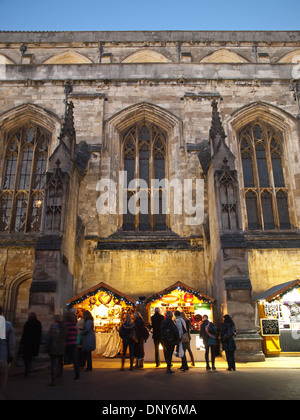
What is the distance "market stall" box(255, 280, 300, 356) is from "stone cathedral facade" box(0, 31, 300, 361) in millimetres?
795

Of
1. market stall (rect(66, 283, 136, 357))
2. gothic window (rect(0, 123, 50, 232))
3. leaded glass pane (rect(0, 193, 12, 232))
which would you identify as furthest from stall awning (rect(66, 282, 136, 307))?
leaded glass pane (rect(0, 193, 12, 232))

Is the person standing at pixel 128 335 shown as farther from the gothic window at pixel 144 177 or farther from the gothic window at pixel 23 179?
the gothic window at pixel 23 179

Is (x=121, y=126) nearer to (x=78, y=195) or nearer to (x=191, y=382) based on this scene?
(x=78, y=195)

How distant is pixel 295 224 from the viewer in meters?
13.6

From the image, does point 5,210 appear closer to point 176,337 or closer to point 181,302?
point 181,302

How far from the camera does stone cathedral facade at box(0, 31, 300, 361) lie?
11.0 m

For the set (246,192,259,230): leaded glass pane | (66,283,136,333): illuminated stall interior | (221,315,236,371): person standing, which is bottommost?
(221,315,236,371): person standing

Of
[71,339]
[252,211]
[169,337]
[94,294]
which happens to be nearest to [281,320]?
[252,211]

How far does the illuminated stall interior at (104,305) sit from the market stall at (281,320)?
3.90 meters

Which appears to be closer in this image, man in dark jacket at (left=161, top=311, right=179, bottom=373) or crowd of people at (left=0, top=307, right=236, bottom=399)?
crowd of people at (left=0, top=307, right=236, bottom=399)

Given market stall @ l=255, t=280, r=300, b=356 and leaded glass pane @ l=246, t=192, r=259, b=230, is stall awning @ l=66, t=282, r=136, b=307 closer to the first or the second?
market stall @ l=255, t=280, r=300, b=356

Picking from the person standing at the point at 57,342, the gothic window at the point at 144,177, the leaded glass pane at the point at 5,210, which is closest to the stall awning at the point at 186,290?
the gothic window at the point at 144,177

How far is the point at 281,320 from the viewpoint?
10969 millimetres

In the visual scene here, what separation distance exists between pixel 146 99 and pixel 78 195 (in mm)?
5224
